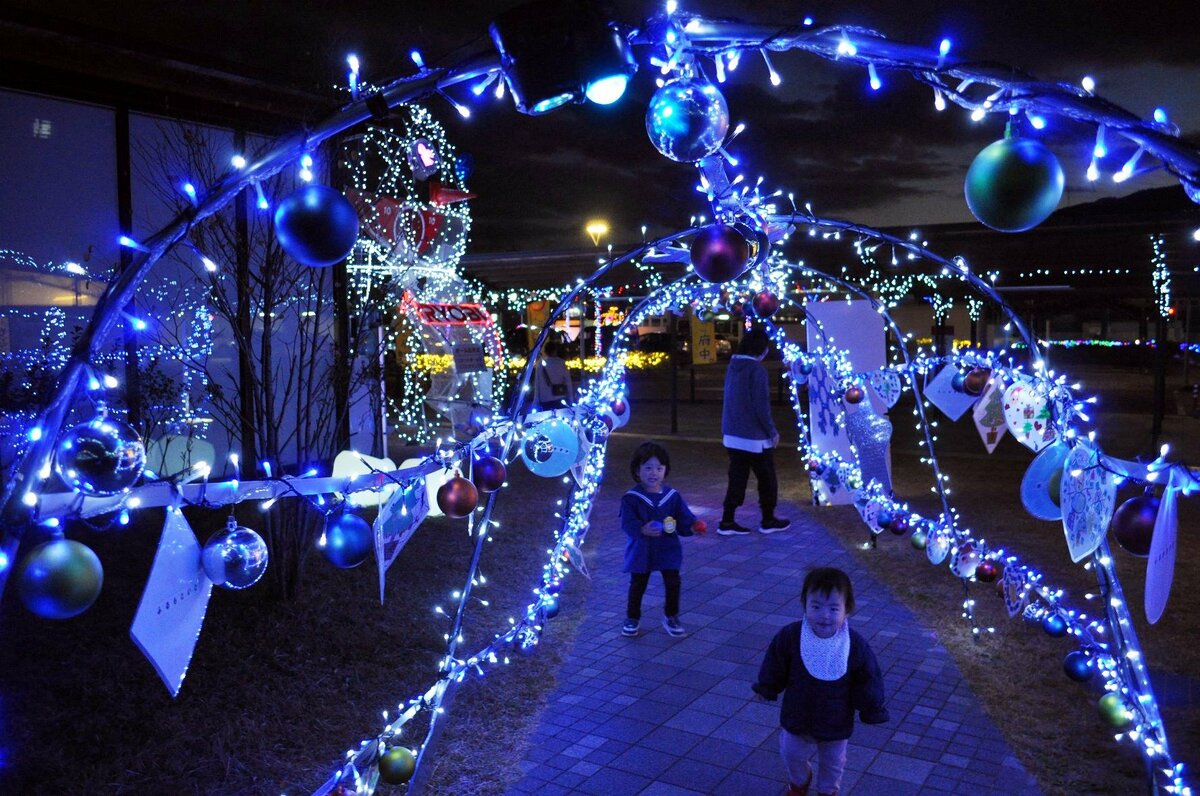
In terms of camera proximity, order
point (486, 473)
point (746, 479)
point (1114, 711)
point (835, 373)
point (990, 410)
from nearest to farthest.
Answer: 1. point (1114, 711)
2. point (486, 473)
3. point (990, 410)
4. point (835, 373)
5. point (746, 479)

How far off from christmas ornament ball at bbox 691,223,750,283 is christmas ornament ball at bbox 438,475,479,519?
4.21 ft

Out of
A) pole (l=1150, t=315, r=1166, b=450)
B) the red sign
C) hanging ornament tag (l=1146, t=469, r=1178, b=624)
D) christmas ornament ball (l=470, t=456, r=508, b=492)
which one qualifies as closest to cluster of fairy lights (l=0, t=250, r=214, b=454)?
the red sign

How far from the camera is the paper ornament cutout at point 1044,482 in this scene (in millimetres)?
3244

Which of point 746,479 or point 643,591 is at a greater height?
point 746,479

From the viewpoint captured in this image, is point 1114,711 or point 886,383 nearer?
point 1114,711

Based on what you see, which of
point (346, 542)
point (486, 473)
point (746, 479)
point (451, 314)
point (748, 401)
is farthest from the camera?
point (451, 314)

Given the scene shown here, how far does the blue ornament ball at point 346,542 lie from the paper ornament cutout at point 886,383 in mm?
4764

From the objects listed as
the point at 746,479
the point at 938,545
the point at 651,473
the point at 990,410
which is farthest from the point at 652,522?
the point at 746,479

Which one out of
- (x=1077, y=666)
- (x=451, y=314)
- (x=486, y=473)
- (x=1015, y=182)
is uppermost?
(x=451, y=314)

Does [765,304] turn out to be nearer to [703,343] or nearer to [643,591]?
[643,591]

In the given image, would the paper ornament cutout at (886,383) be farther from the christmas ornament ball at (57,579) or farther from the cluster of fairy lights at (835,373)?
the christmas ornament ball at (57,579)

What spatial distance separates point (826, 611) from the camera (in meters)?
3.30

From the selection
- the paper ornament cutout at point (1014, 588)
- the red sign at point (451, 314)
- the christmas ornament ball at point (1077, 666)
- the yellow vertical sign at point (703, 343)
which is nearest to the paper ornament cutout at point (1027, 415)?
the paper ornament cutout at point (1014, 588)

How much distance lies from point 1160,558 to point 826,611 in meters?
1.21
